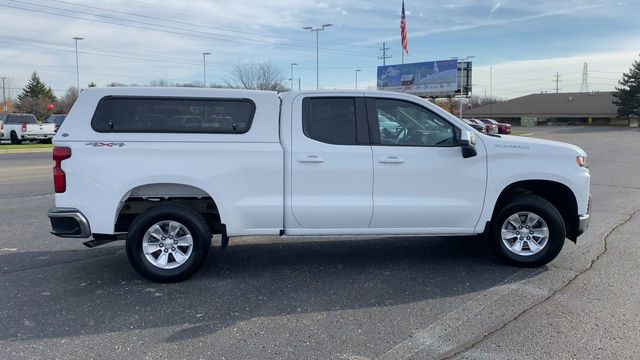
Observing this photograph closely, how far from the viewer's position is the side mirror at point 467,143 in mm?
5344

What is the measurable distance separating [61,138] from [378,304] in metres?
3.35

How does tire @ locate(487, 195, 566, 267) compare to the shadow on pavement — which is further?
tire @ locate(487, 195, 566, 267)

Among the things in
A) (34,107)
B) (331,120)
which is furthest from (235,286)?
(34,107)

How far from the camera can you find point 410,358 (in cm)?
369

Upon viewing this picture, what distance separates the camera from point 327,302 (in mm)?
4773

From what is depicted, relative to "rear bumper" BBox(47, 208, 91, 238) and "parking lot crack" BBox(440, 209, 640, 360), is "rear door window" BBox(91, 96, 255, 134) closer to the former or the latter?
"rear bumper" BBox(47, 208, 91, 238)

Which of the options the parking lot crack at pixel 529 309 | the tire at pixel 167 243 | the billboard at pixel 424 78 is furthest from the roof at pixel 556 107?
the tire at pixel 167 243

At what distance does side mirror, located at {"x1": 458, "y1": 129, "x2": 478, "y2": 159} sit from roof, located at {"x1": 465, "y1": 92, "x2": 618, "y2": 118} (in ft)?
285

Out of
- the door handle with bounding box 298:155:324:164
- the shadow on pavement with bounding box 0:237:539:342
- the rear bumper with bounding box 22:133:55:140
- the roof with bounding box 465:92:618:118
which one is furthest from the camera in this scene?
the roof with bounding box 465:92:618:118

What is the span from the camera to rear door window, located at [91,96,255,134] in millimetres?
5219

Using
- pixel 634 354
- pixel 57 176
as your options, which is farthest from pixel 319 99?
pixel 634 354

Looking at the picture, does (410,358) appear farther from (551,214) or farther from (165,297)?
(551,214)

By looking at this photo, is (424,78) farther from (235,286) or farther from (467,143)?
(235,286)

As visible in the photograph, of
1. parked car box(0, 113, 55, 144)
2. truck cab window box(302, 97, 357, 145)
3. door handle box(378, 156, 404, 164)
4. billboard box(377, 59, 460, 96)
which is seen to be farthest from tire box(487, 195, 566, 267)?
billboard box(377, 59, 460, 96)
